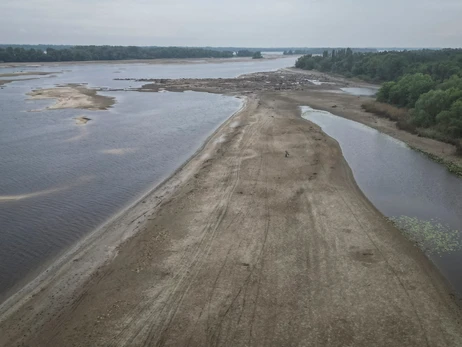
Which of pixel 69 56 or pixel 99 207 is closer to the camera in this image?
pixel 99 207

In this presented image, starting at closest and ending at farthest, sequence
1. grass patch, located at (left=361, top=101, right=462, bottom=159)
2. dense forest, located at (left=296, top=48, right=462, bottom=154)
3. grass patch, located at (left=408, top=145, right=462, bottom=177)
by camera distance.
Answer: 1. grass patch, located at (left=408, top=145, right=462, bottom=177)
2. grass patch, located at (left=361, top=101, right=462, bottom=159)
3. dense forest, located at (left=296, top=48, right=462, bottom=154)

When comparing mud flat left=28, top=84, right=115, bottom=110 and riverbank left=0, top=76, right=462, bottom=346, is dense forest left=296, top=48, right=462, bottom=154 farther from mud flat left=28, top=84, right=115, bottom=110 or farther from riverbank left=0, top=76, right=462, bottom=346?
mud flat left=28, top=84, right=115, bottom=110

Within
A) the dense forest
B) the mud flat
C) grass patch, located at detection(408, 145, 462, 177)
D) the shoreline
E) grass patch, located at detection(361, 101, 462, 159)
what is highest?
the dense forest

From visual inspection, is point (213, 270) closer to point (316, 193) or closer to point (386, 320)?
point (386, 320)

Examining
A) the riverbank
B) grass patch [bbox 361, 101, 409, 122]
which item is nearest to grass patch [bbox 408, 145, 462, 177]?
the riverbank

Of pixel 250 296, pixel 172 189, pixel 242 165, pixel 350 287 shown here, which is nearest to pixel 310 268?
pixel 350 287

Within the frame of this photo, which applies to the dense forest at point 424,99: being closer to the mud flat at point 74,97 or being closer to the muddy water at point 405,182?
the muddy water at point 405,182

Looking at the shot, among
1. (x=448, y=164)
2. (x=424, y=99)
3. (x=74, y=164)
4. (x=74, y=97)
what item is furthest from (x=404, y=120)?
(x=74, y=97)
